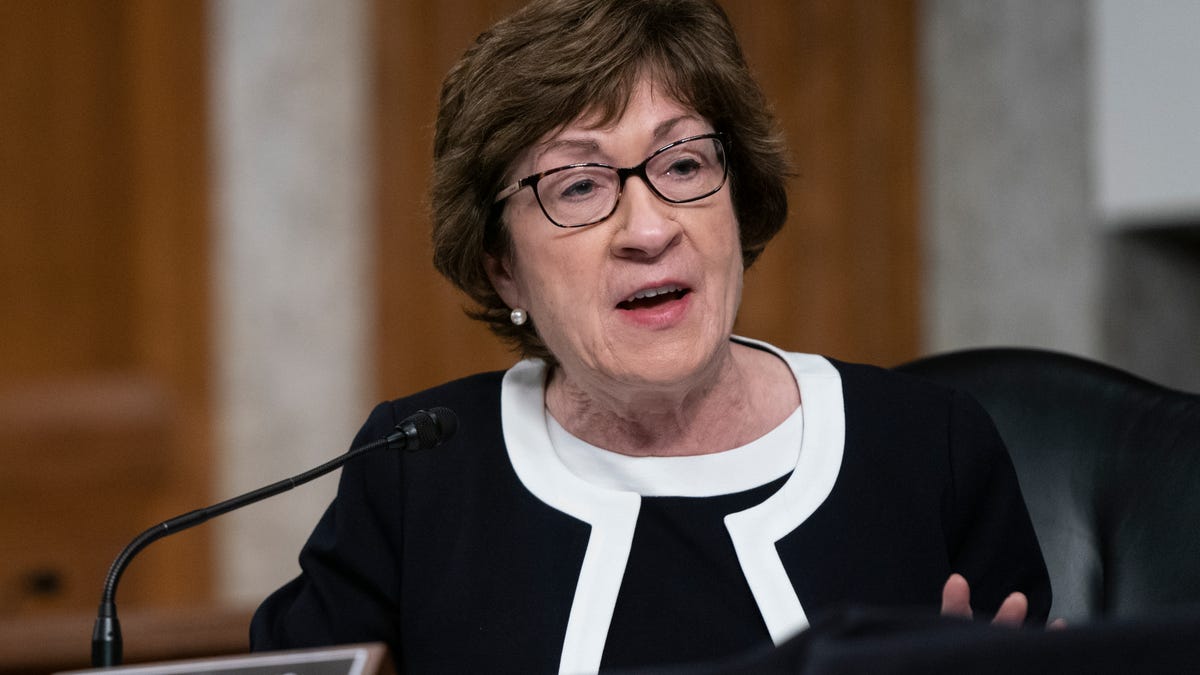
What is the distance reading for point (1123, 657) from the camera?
2.07ft

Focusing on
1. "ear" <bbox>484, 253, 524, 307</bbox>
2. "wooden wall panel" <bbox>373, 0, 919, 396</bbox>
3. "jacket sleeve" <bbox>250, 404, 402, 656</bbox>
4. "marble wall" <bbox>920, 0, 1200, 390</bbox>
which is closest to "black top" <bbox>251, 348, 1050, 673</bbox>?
"jacket sleeve" <bbox>250, 404, 402, 656</bbox>

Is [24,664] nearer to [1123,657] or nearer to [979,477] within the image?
[979,477]

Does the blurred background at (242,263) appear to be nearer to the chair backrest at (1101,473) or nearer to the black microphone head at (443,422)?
the chair backrest at (1101,473)

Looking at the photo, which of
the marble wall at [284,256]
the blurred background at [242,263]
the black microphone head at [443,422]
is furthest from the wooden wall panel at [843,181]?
the black microphone head at [443,422]

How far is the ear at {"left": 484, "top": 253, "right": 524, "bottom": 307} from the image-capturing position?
4.81ft

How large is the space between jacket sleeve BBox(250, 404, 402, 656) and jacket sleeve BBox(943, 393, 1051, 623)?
60cm

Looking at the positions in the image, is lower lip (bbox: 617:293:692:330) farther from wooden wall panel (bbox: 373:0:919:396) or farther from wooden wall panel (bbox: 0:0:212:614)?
wooden wall panel (bbox: 0:0:212:614)

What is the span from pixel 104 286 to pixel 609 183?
2.10 meters

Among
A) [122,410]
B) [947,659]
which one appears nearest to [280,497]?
[122,410]

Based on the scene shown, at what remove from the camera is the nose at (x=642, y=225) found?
125 centimetres

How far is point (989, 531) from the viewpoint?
136cm

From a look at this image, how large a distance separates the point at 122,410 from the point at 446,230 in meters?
1.89

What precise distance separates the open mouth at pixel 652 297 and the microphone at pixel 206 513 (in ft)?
0.78

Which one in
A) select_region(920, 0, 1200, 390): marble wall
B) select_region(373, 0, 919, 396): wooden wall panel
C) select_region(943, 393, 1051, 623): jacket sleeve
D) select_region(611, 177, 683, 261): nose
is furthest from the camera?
select_region(373, 0, 919, 396): wooden wall panel
